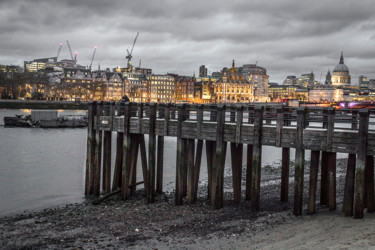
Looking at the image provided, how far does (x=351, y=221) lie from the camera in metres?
14.4

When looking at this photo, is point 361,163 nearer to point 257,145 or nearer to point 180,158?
point 257,145

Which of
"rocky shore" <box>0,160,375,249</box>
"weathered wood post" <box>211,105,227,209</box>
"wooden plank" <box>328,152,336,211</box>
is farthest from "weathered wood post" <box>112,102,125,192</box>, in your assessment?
"wooden plank" <box>328,152,336,211</box>

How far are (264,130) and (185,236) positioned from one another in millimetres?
5565

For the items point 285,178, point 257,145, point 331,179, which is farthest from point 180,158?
point 331,179

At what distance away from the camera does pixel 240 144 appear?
19.3m

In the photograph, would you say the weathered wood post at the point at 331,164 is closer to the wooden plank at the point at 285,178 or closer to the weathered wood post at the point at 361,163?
the weathered wood post at the point at 361,163

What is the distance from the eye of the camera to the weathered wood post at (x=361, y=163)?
14281 mm

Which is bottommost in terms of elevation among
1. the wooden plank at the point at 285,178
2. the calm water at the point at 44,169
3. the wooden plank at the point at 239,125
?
the calm water at the point at 44,169

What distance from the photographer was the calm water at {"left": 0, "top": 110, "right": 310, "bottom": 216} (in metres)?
25.2

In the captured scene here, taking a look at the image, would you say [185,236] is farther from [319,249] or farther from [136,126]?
[136,126]

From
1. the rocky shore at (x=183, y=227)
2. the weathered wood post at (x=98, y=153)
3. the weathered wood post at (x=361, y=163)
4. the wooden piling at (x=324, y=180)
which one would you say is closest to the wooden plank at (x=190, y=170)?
the rocky shore at (x=183, y=227)

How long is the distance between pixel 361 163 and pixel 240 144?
6257 mm

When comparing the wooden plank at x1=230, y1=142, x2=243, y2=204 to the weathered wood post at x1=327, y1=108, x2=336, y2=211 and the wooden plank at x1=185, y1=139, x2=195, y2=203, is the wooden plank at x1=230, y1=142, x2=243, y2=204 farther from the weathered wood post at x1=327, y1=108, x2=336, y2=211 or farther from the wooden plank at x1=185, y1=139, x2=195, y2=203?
the weathered wood post at x1=327, y1=108, x2=336, y2=211

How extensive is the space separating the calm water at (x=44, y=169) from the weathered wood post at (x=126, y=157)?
4978 mm
